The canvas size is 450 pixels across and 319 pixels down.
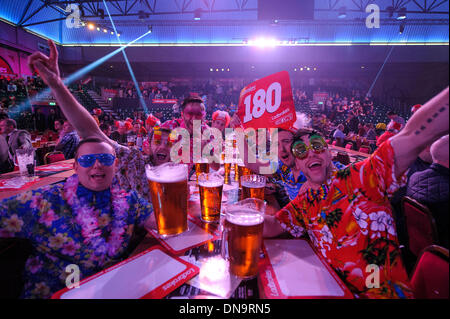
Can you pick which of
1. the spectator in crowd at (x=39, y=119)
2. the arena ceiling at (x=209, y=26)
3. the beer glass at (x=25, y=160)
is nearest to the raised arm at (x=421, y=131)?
the beer glass at (x=25, y=160)

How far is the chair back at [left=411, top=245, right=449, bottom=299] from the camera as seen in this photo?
0.79 m

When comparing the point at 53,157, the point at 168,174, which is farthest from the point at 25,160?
the point at 168,174

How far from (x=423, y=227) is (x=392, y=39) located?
17.7 meters

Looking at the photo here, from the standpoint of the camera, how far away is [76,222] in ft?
3.34

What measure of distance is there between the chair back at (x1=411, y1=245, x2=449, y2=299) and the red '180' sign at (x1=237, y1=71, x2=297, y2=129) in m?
0.98

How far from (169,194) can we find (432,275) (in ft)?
3.47

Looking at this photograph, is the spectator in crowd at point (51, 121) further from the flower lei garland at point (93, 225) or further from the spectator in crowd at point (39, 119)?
→ the flower lei garland at point (93, 225)

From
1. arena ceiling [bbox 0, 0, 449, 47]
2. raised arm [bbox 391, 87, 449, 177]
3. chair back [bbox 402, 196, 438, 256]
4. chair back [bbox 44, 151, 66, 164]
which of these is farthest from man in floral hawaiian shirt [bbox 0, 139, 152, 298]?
arena ceiling [bbox 0, 0, 449, 47]

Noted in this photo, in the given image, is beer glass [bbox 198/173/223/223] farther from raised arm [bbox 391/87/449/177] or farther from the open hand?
the open hand

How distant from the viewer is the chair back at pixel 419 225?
1.42m

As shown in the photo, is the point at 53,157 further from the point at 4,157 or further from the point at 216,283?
Answer: the point at 216,283

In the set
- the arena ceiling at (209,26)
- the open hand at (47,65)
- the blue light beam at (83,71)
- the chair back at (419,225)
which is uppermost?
the arena ceiling at (209,26)

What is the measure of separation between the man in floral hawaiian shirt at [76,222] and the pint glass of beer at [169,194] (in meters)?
0.23
